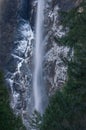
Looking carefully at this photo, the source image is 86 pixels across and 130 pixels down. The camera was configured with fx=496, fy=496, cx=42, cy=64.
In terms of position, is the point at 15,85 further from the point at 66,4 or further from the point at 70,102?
the point at 70,102

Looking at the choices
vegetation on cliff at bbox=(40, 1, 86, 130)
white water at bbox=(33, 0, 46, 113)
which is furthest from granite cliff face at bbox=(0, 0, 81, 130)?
vegetation on cliff at bbox=(40, 1, 86, 130)

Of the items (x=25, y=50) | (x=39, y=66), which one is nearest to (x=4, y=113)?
(x=39, y=66)

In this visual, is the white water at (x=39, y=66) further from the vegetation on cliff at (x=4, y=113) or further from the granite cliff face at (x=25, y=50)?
the vegetation on cliff at (x=4, y=113)

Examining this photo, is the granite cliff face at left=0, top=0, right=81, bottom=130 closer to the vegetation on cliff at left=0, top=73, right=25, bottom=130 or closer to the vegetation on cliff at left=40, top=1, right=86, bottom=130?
the vegetation on cliff at left=0, top=73, right=25, bottom=130

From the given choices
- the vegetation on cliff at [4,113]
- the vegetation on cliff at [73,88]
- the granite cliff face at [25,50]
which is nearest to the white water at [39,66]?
the granite cliff face at [25,50]

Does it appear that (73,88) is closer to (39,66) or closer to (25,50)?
(39,66)

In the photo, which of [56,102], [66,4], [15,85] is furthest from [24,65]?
[56,102]
